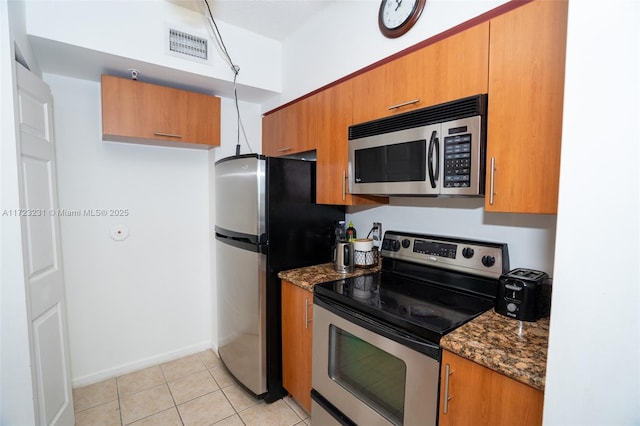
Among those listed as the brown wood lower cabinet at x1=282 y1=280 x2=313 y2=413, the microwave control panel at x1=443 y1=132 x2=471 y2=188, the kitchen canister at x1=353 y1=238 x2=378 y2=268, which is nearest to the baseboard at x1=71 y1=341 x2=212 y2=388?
the brown wood lower cabinet at x1=282 y1=280 x2=313 y2=413

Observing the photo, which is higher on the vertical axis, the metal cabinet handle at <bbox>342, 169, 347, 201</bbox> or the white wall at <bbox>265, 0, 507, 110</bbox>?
the white wall at <bbox>265, 0, 507, 110</bbox>

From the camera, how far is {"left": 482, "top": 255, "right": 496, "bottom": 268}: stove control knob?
1.46 m

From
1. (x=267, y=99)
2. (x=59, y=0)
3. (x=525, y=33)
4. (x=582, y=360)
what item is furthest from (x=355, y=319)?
(x=59, y=0)

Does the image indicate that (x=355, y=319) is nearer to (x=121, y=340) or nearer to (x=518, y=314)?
(x=518, y=314)

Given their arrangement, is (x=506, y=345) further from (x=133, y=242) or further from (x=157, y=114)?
(x=133, y=242)

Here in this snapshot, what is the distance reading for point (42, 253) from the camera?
156 cm

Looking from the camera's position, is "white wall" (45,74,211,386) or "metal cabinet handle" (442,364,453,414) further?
"white wall" (45,74,211,386)

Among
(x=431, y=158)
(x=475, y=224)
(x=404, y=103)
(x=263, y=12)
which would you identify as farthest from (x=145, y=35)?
(x=475, y=224)

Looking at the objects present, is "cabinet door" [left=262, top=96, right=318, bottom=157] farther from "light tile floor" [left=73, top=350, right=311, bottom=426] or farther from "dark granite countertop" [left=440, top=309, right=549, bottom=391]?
"light tile floor" [left=73, top=350, right=311, bottom=426]

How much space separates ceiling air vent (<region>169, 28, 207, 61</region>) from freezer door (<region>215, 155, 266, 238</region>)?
0.76m

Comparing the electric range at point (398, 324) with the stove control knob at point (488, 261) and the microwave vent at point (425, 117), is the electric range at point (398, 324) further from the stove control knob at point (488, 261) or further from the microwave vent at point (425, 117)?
the microwave vent at point (425, 117)

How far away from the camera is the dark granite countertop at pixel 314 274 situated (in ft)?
5.70

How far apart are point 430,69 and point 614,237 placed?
3.26 feet

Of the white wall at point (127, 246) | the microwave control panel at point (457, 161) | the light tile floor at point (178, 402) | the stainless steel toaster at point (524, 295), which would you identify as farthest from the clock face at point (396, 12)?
the light tile floor at point (178, 402)
